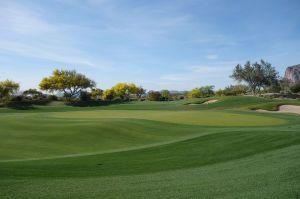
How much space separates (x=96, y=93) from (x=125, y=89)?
14.2 metres

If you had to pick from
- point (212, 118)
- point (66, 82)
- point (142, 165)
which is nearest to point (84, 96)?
point (66, 82)

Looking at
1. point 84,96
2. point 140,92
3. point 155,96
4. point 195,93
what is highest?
point 140,92

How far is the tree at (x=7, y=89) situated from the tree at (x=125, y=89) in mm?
25704

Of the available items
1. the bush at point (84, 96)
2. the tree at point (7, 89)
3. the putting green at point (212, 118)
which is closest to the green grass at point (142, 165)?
the putting green at point (212, 118)

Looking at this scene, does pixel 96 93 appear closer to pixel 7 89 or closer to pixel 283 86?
pixel 7 89

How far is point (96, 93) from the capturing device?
78.4 meters

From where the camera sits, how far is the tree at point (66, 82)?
7136cm

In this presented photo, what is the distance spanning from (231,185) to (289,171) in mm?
1882

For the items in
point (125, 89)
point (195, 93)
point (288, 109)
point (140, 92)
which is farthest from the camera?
point (140, 92)

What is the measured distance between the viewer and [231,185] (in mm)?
7781

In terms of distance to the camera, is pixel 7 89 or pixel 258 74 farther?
pixel 258 74

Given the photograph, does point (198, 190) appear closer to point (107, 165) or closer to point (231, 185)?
point (231, 185)

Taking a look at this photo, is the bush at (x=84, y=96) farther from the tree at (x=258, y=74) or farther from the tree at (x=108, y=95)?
the tree at (x=258, y=74)

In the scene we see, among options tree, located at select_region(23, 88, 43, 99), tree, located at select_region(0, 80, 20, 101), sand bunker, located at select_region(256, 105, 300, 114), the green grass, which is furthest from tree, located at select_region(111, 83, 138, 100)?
the green grass
